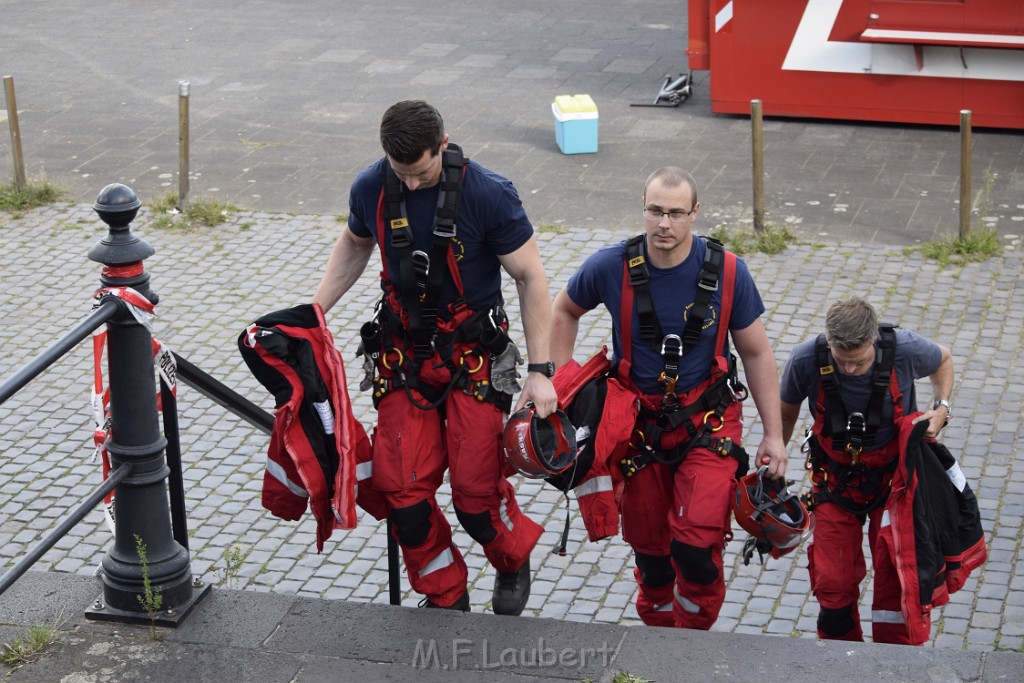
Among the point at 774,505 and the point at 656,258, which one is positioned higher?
the point at 656,258

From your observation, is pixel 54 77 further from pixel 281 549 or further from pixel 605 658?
pixel 605 658

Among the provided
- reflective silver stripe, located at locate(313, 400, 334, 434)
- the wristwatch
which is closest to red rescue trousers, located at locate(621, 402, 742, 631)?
the wristwatch

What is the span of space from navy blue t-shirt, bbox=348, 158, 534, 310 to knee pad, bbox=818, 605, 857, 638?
5.99ft

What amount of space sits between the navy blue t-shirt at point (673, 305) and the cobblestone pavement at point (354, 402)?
4.85ft

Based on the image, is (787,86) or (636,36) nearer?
(787,86)

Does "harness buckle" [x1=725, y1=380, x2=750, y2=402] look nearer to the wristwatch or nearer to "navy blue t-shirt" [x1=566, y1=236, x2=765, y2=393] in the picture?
"navy blue t-shirt" [x1=566, y1=236, x2=765, y2=393]

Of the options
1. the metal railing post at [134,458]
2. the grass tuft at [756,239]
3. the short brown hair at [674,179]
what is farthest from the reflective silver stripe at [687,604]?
the grass tuft at [756,239]

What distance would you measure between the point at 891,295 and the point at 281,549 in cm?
485

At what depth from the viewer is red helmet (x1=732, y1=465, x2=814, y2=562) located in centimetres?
499

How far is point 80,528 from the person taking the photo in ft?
22.4

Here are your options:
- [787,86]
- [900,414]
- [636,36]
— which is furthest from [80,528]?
[636,36]

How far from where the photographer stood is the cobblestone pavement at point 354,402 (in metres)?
6.26

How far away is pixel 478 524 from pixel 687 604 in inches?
33.6

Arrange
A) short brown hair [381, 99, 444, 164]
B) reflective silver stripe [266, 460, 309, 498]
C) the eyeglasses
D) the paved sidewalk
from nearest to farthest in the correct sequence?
short brown hair [381, 99, 444, 164] → reflective silver stripe [266, 460, 309, 498] → the eyeglasses → the paved sidewalk
